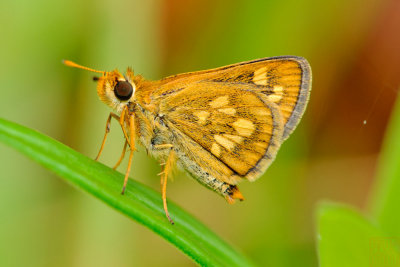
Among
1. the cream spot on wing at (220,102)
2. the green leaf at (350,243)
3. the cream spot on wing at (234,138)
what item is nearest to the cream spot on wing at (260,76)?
the cream spot on wing at (220,102)

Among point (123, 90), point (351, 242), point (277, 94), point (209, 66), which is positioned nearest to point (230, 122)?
point (277, 94)

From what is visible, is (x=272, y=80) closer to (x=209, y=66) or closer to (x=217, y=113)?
(x=217, y=113)

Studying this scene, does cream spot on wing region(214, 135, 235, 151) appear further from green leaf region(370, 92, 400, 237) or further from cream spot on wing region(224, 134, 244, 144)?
green leaf region(370, 92, 400, 237)

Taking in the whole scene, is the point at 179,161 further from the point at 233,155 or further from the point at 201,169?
the point at 233,155

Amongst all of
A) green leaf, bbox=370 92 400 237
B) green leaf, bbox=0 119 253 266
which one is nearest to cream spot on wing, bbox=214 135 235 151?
green leaf, bbox=0 119 253 266

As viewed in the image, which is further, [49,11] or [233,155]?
[49,11]

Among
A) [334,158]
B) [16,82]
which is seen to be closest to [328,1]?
[334,158]
